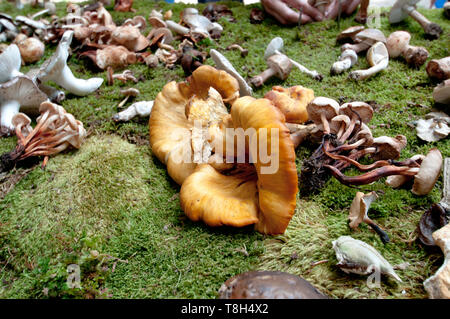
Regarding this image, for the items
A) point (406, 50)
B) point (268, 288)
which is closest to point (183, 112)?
point (268, 288)

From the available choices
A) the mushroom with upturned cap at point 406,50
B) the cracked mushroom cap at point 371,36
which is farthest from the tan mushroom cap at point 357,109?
the cracked mushroom cap at point 371,36

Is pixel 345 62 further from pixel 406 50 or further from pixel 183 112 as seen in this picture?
pixel 183 112

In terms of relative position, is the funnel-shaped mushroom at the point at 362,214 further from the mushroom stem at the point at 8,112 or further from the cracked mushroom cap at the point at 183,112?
the mushroom stem at the point at 8,112

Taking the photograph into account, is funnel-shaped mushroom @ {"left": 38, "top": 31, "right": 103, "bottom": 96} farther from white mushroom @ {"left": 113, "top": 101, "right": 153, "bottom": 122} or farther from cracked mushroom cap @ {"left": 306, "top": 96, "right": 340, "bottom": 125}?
cracked mushroom cap @ {"left": 306, "top": 96, "right": 340, "bottom": 125}

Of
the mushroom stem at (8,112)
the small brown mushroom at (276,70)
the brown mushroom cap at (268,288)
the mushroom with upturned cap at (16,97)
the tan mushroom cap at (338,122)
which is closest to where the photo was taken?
the brown mushroom cap at (268,288)

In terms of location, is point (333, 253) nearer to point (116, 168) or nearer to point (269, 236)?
point (269, 236)

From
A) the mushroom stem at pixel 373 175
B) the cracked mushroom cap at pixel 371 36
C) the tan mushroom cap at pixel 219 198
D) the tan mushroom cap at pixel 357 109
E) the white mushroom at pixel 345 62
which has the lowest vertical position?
the tan mushroom cap at pixel 219 198

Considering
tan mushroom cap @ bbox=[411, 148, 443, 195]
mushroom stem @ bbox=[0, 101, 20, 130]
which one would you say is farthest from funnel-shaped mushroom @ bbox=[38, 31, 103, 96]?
tan mushroom cap @ bbox=[411, 148, 443, 195]
